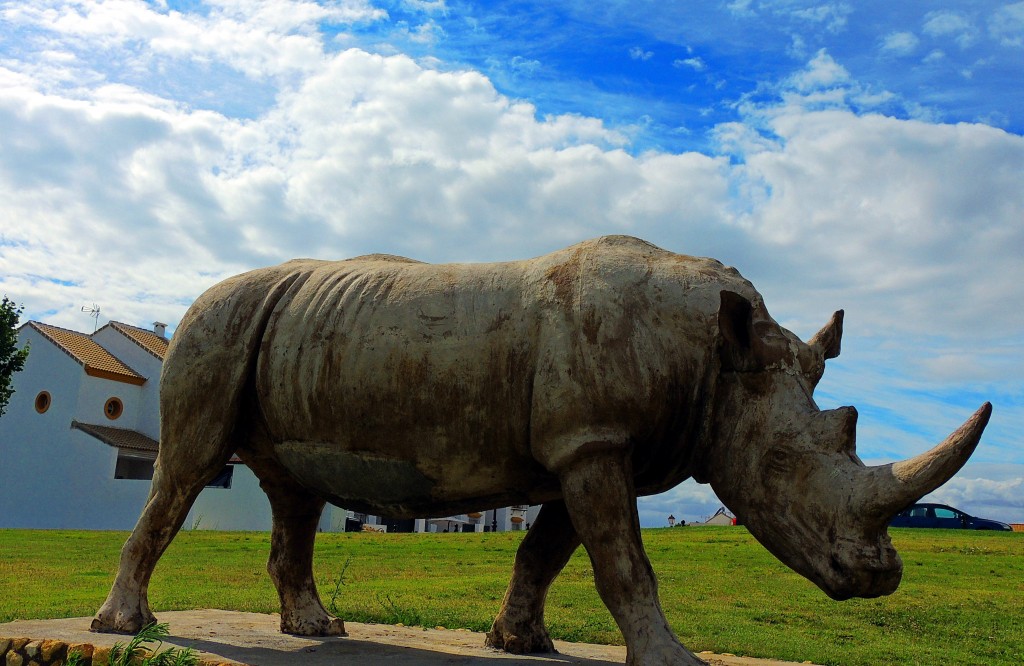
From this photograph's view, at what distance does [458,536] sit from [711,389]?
2007 cm

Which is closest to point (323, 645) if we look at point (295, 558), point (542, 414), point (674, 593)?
point (295, 558)

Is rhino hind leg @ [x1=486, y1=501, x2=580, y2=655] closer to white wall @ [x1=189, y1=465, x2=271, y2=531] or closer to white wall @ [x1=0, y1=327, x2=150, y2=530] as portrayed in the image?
white wall @ [x1=189, y1=465, x2=271, y2=531]

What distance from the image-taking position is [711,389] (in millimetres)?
5344

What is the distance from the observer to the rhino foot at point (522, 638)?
21.0ft

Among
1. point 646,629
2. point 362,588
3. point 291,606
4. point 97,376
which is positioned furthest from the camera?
point 97,376

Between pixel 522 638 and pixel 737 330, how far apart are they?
8.62 feet

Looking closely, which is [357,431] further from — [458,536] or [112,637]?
[458,536]

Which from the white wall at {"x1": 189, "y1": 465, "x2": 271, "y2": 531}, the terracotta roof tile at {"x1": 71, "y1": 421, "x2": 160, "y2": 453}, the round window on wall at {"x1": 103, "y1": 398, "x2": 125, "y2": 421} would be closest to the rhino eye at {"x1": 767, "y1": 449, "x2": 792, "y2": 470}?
the white wall at {"x1": 189, "y1": 465, "x2": 271, "y2": 531}

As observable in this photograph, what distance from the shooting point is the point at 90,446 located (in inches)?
1312

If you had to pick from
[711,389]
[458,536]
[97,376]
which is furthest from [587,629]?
[97,376]

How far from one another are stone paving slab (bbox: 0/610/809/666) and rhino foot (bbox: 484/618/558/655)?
9cm

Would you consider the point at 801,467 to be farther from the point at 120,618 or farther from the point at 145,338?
the point at 145,338

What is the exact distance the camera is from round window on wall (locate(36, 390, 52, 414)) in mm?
34656

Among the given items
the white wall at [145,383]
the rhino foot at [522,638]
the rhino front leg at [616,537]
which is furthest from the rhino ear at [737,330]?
the white wall at [145,383]
